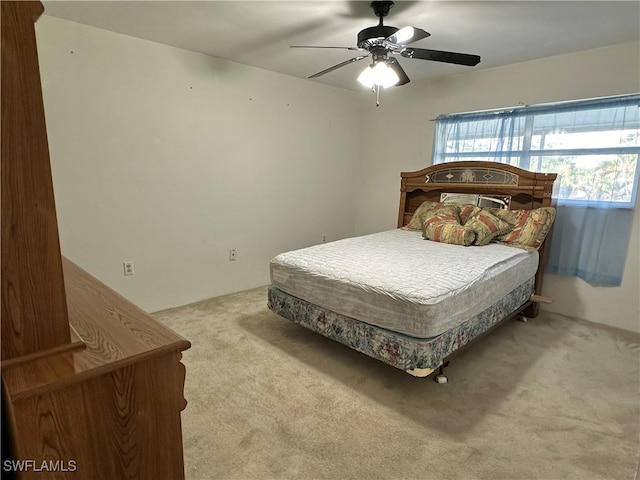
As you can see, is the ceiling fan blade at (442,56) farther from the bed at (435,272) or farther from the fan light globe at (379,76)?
the bed at (435,272)

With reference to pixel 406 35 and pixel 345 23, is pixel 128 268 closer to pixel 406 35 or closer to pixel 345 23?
pixel 345 23

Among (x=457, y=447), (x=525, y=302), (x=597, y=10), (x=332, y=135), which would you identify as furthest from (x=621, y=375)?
(x=332, y=135)

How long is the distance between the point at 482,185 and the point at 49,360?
364cm

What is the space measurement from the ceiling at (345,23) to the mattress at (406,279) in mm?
1648

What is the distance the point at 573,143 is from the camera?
317 centimetres

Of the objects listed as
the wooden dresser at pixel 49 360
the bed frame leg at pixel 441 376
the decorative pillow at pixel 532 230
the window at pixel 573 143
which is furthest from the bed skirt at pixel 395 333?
the wooden dresser at pixel 49 360

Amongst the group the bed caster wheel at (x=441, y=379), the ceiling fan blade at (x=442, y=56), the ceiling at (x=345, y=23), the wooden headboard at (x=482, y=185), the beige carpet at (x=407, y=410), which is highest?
the ceiling at (x=345, y=23)

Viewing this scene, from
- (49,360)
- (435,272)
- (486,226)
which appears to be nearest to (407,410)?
(435,272)

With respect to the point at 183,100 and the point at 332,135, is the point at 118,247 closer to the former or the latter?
the point at 183,100

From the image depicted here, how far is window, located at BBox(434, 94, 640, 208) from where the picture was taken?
2.93m

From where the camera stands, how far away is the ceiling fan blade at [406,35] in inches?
80.4

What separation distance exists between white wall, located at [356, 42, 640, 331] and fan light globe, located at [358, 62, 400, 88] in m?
1.71

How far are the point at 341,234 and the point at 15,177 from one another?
4281 mm

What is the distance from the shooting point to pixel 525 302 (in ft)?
10.2
